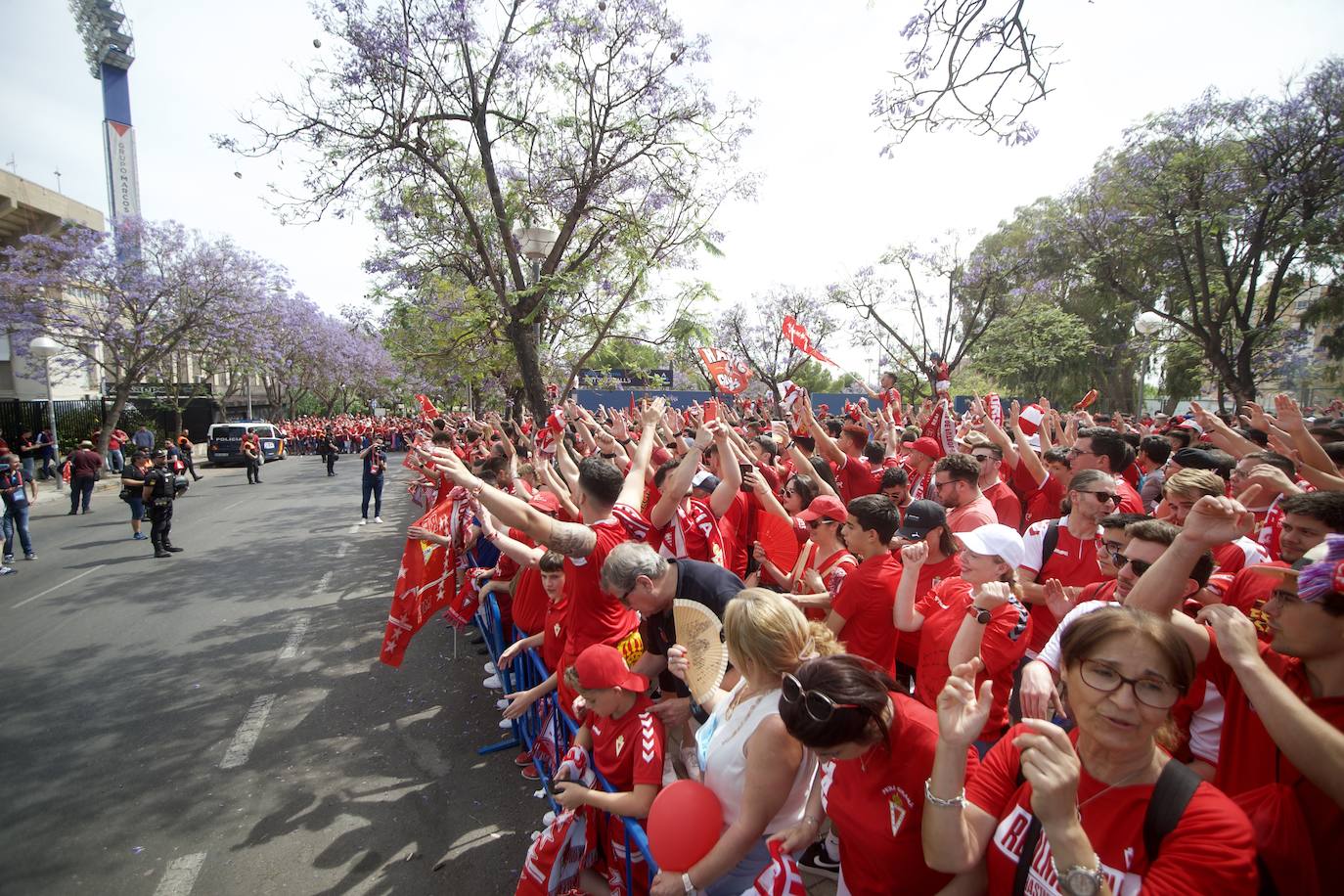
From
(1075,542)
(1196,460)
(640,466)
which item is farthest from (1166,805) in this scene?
(1196,460)

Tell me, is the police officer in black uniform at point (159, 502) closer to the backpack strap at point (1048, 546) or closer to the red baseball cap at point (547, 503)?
the red baseball cap at point (547, 503)

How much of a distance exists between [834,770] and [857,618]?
1384 mm

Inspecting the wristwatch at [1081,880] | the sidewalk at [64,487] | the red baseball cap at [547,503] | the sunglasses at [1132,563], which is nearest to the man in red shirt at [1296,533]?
the sunglasses at [1132,563]

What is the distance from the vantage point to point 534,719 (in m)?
4.62

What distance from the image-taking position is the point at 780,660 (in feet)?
7.47

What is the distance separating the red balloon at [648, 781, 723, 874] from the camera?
7.19ft

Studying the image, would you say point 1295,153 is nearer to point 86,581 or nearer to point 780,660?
point 780,660

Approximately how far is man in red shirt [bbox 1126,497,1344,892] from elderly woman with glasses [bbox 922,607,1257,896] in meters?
0.22

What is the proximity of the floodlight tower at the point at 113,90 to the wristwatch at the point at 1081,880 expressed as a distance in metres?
73.0

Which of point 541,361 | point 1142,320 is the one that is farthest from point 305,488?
point 1142,320

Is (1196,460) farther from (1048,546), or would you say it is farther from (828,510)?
→ (828,510)

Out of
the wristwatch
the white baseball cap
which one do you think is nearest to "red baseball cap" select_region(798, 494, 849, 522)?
the white baseball cap

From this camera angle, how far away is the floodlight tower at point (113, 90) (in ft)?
178

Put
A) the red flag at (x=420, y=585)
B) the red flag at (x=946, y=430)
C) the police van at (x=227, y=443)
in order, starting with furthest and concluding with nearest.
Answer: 1. the police van at (x=227, y=443)
2. the red flag at (x=946, y=430)
3. the red flag at (x=420, y=585)
